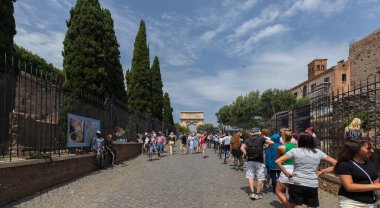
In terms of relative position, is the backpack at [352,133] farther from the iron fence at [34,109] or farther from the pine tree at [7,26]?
the pine tree at [7,26]

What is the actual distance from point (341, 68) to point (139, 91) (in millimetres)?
38300

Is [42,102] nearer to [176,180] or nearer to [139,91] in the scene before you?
[176,180]

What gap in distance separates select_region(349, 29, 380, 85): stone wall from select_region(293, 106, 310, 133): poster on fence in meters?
25.8

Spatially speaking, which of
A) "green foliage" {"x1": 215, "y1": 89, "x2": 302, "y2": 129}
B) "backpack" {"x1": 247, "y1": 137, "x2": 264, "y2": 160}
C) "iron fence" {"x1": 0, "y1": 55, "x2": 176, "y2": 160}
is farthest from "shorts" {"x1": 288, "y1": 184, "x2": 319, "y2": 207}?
"green foliage" {"x1": 215, "y1": 89, "x2": 302, "y2": 129}

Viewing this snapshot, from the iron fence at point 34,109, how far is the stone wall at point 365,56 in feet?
104

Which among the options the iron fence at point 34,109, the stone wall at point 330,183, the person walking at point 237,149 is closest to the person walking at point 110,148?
the iron fence at point 34,109

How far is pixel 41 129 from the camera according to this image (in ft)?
35.8

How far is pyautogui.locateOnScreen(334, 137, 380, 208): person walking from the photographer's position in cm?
414

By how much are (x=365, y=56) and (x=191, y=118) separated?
8325 cm

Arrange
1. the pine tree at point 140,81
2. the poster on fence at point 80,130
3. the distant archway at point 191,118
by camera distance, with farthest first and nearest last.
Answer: the distant archway at point 191,118 → the pine tree at point 140,81 → the poster on fence at point 80,130

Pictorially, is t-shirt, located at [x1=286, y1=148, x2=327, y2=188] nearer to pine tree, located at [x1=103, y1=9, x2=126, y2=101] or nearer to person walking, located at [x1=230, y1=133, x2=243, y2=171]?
person walking, located at [x1=230, y1=133, x2=243, y2=171]

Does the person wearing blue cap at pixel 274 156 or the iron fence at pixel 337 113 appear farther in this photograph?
the iron fence at pixel 337 113

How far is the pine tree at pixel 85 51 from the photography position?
875 inches

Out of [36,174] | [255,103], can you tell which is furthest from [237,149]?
[255,103]
